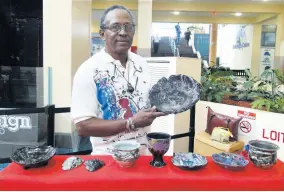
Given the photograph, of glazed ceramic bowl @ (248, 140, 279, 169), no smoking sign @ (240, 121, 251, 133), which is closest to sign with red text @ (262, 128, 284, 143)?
no smoking sign @ (240, 121, 251, 133)

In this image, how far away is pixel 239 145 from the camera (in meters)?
2.61

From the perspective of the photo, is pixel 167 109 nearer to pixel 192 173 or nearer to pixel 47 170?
pixel 192 173

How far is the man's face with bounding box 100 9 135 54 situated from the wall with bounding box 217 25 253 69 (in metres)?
10.5

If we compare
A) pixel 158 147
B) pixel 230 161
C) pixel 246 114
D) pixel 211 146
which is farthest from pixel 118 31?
pixel 246 114

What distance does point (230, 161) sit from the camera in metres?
1.16

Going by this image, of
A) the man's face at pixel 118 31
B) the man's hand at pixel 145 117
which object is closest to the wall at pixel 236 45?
the man's face at pixel 118 31

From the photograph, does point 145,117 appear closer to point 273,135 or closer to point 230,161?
point 230,161

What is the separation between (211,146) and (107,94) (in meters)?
1.77

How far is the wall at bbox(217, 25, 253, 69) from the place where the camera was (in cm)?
1107

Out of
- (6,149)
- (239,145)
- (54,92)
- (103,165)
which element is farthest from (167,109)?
(54,92)

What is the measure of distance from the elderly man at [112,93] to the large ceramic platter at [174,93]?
6 centimetres

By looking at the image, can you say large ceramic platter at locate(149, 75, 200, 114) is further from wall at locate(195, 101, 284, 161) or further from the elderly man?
wall at locate(195, 101, 284, 161)

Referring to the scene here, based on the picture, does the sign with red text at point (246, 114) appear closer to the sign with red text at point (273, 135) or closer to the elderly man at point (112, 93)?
the sign with red text at point (273, 135)

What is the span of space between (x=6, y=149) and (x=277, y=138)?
3.05 m
